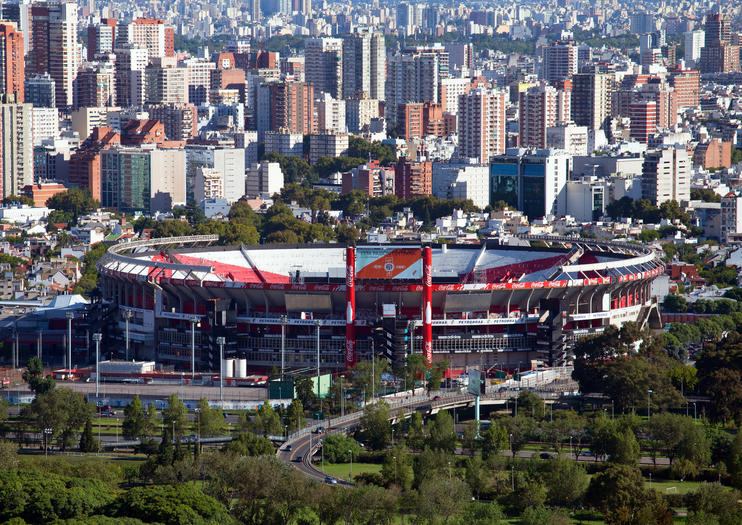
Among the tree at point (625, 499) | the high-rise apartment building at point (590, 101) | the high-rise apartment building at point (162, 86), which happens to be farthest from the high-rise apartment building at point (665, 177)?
the tree at point (625, 499)

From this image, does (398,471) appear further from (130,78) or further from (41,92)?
(130,78)

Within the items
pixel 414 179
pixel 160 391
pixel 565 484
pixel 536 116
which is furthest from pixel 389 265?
pixel 536 116

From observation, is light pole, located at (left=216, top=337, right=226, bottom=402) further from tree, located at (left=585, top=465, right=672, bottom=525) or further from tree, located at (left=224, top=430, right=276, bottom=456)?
tree, located at (left=585, top=465, right=672, bottom=525)

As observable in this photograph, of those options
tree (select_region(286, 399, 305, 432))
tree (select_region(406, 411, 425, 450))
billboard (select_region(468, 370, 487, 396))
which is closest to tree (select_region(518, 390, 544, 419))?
billboard (select_region(468, 370, 487, 396))

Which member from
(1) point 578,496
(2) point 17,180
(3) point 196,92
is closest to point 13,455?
(1) point 578,496

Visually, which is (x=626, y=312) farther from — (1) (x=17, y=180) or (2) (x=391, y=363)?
(1) (x=17, y=180)

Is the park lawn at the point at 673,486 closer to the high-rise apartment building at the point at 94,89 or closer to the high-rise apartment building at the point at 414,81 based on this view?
the high-rise apartment building at the point at 94,89
